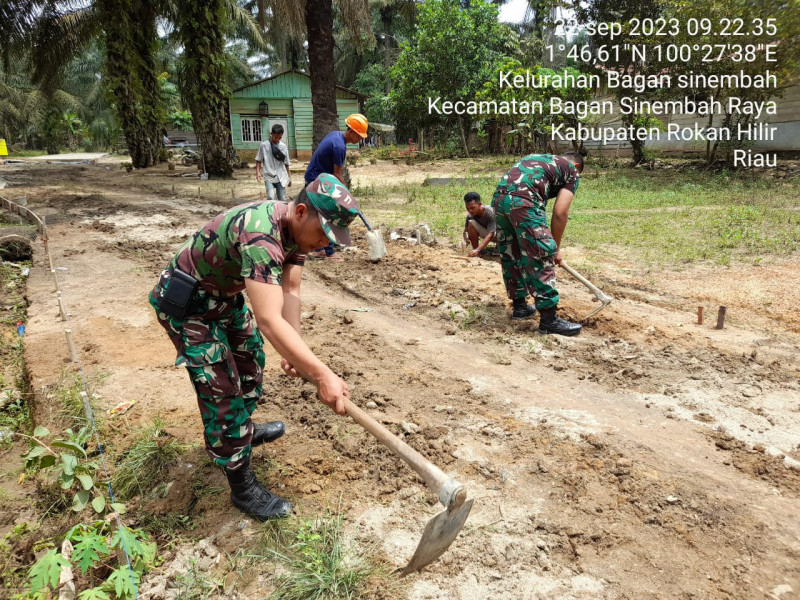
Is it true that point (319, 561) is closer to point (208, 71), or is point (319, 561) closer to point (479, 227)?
point (479, 227)

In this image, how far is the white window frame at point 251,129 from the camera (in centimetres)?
2408

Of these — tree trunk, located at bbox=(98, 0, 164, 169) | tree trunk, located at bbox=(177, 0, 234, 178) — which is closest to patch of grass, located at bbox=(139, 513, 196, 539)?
tree trunk, located at bbox=(177, 0, 234, 178)

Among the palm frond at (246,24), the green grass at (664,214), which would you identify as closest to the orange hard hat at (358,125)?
the green grass at (664,214)

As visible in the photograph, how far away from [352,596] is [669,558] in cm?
128

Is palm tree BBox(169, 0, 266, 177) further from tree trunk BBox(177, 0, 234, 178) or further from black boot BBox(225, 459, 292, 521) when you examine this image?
black boot BBox(225, 459, 292, 521)

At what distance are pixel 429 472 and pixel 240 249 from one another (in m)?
1.07

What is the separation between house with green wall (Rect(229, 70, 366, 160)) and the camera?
23406mm

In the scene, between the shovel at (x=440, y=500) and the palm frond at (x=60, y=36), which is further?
the palm frond at (x=60, y=36)

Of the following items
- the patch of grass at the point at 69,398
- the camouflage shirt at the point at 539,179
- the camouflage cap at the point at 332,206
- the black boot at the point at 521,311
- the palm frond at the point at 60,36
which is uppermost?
the palm frond at the point at 60,36

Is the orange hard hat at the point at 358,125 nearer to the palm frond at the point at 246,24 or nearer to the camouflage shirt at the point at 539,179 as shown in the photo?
the camouflage shirt at the point at 539,179

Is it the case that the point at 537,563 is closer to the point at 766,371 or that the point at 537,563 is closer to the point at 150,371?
the point at 766,371

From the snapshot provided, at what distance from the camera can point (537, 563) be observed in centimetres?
219

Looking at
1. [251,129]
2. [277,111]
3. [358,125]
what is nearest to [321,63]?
[358,125]

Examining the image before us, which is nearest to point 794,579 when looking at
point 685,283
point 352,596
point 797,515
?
point 797,515
